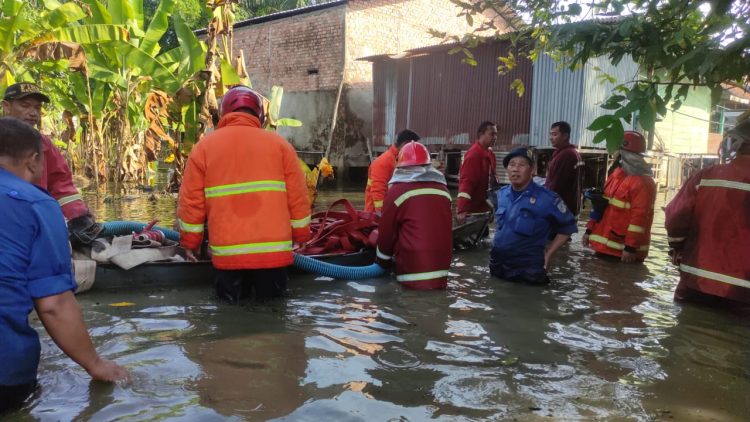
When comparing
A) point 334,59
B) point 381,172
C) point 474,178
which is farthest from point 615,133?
point 334,59

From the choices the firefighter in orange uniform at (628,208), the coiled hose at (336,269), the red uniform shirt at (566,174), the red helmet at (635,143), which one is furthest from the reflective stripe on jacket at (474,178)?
the coiled hose at (336,269)

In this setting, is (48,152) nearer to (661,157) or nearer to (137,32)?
(137,32)

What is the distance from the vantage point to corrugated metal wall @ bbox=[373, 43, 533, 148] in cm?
1592

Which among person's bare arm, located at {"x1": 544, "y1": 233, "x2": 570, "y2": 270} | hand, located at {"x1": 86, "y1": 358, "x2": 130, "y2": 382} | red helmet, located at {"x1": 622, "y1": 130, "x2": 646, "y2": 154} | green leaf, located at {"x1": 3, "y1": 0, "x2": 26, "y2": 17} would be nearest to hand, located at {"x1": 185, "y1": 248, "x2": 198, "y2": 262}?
hand, located at {"x1": 86, "y1": 358, "x2": 130, "y2": 382}

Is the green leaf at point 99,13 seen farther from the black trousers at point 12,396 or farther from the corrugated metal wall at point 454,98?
the corrugated metal wall at point 454,98

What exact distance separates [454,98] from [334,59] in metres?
5.50

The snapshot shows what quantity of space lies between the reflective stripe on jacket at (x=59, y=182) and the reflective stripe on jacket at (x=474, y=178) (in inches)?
184

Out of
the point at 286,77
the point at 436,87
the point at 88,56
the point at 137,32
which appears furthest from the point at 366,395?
the point at 286,77

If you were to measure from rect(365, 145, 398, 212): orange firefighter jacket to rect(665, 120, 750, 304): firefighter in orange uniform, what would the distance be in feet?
11.6

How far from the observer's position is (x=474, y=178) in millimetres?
7605

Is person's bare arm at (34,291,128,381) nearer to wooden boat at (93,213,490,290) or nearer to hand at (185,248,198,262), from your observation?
hand at (185,248,198,262)

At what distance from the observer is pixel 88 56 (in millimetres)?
10672

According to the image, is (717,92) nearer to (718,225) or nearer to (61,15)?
(718,225)

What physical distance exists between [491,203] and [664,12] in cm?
471
